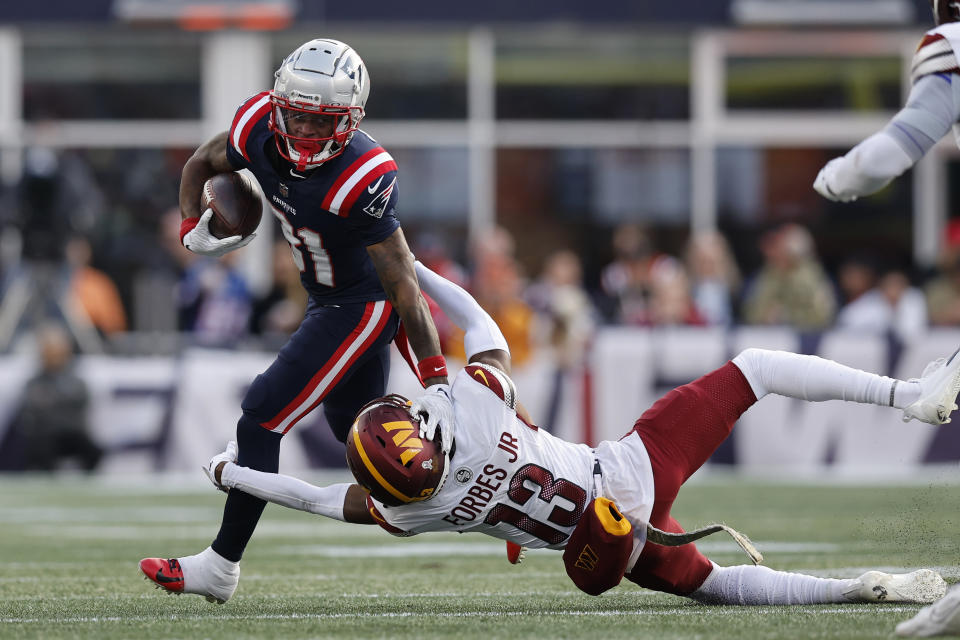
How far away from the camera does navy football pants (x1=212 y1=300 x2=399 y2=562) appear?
15.8 feet

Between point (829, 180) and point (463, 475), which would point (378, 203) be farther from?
point (829, 180)

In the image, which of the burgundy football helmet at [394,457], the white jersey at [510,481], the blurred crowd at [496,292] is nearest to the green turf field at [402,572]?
the white jersey at [510,481]

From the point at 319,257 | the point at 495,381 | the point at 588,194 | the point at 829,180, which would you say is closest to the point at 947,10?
the point at 829,180

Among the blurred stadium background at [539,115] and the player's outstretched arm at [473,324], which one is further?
the blurred stadium background at [539,115]

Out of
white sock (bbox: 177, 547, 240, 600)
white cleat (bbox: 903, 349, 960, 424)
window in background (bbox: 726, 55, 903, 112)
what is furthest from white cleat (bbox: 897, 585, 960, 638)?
window in background (bbox: 726, 55, 903, 112)

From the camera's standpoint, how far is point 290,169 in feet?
16.2

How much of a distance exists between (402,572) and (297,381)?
1.16 meters

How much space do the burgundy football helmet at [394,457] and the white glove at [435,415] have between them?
2 cm

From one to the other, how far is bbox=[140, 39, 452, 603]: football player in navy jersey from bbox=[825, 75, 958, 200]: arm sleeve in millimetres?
1389

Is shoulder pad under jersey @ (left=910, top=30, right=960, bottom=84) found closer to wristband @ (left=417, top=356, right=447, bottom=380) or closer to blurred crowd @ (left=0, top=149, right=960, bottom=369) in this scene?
wristband @ (left=417, top=356, right=447, bottom=380)

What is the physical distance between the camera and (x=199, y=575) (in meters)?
4.77

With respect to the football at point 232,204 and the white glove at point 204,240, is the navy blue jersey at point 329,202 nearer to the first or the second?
the football at point 232,204

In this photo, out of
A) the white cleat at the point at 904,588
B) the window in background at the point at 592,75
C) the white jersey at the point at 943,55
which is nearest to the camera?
the white jersey at the point at 943,55

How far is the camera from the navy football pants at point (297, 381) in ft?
15.8
